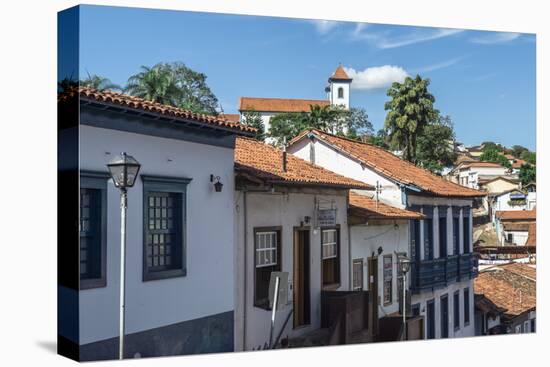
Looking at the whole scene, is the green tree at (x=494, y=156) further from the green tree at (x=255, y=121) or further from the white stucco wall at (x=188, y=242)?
the white stucco wall at (x=188, y=242)

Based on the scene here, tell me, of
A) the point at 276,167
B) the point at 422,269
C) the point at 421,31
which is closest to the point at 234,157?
the point at 276,167

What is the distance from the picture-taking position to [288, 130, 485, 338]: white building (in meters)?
13.5

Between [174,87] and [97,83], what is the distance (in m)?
1.14

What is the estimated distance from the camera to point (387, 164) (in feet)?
44.9

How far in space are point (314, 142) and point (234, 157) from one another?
73.1 inches

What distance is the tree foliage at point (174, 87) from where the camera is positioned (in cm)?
1060

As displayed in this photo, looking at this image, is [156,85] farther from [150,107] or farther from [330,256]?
[330,256]

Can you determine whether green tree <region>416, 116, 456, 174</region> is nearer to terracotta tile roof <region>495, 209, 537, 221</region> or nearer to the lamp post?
terracotta tile roof <region>495, 209, 537, 221</region>

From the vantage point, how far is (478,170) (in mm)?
14891

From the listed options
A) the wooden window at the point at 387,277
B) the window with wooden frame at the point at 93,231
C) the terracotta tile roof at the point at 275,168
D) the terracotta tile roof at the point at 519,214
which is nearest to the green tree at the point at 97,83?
the window with wooden frame at the point at 93,231

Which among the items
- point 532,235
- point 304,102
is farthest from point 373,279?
point 304,102

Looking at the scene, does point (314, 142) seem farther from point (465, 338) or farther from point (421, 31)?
point (465, 338)

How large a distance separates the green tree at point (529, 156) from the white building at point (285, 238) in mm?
2739

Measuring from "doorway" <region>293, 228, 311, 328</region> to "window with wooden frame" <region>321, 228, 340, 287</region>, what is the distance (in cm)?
37
